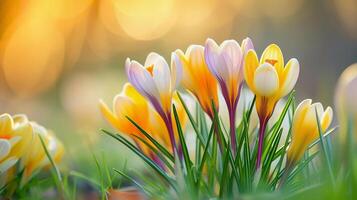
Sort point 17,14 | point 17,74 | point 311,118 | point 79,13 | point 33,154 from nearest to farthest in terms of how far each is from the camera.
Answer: point 311,118, point 33,154, point 17,14, point 17,74, point 79,13

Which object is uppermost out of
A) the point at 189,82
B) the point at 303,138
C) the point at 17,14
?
the point at 17,14

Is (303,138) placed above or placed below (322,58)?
below

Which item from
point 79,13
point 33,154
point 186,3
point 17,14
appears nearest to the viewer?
point 33,154

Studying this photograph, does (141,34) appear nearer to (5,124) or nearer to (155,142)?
(5,124)

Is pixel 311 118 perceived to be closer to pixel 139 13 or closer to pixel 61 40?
pixel 61 40

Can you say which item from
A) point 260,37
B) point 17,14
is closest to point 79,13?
point 17,14

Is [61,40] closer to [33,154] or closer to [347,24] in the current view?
[347,24]

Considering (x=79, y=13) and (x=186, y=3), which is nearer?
(x=79, y=13)

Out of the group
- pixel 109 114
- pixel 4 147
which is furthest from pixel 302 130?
pixel 4 147
